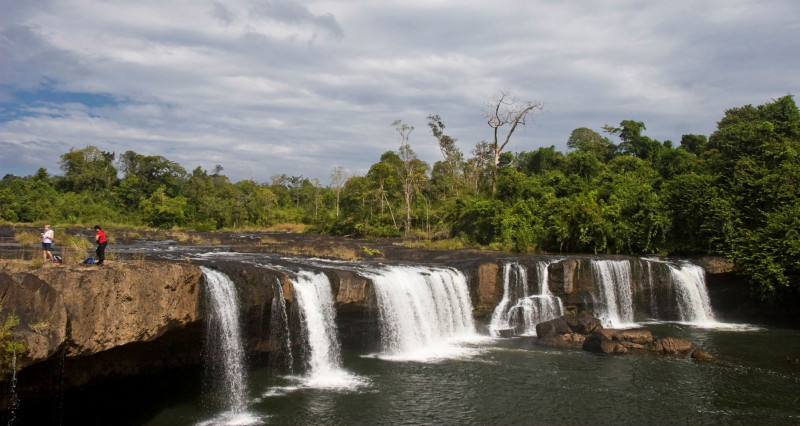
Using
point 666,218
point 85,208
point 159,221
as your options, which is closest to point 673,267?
point 666,218

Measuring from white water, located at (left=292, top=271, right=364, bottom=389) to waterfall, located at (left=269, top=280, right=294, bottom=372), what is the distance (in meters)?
0.48

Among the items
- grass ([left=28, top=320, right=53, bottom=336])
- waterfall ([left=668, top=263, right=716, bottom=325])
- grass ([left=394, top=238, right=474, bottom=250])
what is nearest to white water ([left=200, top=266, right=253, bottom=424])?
grass ([left=28, top=320, right=53, bottom=336])

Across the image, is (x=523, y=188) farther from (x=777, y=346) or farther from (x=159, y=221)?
(x=159, y=221)

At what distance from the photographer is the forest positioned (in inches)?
842

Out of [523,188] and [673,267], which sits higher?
[523,188]

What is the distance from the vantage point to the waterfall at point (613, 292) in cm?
1998

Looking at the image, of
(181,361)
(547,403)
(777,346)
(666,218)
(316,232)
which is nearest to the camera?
(547,403)

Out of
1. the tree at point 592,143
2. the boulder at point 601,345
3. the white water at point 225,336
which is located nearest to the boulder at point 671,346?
the boulder at point 601,345

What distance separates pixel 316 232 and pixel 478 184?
663 inches

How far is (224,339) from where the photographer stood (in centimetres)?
1212

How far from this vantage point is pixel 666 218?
24.3 metres

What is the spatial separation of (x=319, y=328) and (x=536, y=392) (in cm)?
556

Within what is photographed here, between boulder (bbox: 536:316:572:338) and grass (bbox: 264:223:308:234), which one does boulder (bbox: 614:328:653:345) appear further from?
grass (bbox: 264:223:308:234)

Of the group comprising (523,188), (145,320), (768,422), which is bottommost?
(768,422)
